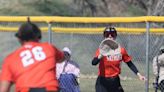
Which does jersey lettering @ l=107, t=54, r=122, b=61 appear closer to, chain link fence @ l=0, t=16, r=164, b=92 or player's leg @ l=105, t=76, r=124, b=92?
player's leg @ l=105, t=76, r=124, b=92

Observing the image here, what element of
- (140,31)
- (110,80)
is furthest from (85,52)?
(110,80)

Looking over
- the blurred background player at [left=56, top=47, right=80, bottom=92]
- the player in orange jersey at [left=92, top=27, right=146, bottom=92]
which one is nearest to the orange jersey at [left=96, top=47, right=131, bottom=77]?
the player in orange jersey at [left=92, top=27, right=146, bottom=92]

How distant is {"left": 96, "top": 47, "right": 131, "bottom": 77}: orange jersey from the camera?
32.6 feet

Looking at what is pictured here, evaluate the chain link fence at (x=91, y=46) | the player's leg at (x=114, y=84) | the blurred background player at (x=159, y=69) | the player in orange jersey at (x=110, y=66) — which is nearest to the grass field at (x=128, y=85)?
the chain link fence at (x=91, y=46)

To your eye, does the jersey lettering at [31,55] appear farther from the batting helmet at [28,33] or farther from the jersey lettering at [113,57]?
the jersey lettering at [113,57]

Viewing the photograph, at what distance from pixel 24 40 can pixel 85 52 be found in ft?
28.8

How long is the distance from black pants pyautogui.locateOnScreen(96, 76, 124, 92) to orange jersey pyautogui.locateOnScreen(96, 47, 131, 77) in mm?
85

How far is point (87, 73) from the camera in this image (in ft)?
48.6

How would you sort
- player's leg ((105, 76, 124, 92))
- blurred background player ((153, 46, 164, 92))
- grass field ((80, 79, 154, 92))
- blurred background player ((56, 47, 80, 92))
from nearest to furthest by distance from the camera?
player's leg ((105, 76, 124, 92))
blurred background player ((56, 47, 80, 92))
blurred background player ((153, 46, 164, 92))
grass field ((80, 79, 154, 92))

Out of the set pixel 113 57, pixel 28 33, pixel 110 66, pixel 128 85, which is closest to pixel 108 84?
pixel 110 66

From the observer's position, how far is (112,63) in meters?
9.90

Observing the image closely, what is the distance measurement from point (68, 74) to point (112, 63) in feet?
4.30

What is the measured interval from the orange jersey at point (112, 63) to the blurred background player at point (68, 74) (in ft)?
3.20

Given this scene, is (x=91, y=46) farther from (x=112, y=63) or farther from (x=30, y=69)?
(x=30, y=69)
